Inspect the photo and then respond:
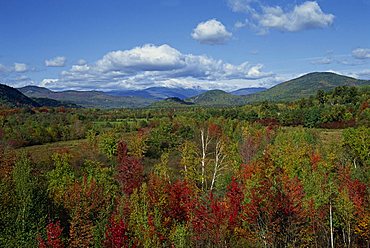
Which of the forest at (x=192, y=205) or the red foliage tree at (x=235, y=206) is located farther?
the red foliage tree at (x=235, y=206)

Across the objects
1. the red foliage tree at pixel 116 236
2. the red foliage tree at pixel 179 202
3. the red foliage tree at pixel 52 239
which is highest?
the red foliage tree at pixel 52 239

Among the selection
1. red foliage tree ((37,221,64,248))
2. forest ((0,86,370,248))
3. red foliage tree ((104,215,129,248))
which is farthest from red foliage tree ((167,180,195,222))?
red foliage tree ((37,221,64,248))

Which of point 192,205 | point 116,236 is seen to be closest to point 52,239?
point 116,236

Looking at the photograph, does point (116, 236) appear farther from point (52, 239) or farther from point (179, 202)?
point (179, 202)

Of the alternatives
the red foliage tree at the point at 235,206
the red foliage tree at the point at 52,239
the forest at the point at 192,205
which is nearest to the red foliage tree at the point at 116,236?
the forest at the point at 192,205

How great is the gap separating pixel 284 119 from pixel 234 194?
93952 millimetres

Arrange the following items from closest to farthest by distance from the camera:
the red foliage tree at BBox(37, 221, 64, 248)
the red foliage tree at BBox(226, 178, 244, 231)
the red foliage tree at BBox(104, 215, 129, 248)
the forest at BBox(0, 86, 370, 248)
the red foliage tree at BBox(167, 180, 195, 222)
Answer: the red foliage tree at BBox(37, 221, 64, 248) < the red foliage tree at BBox(104, 215, 129, 248) < the forest at BBox(0, 86, 370, 248) < the red foliage tree at BBox(226, 178, 244, 231) < the red foliage tree at BBox(167, 180, 195, 222)

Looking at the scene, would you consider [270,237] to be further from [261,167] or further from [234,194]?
[261,167]

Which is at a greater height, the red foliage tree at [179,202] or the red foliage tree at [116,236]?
the red foliage tree at [116,236]

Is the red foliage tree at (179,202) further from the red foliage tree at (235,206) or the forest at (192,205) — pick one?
the red foliage tree at (235,206)

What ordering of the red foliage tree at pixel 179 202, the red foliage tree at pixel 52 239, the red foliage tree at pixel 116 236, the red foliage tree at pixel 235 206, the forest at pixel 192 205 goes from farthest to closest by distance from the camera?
the red foliage tree at pixel 179 202, the red foliage tree at pixel 235 206, the forest at pixel 192 205, the red foliage tree at pixel 116 236, the red foliage tree at pixel 52 239

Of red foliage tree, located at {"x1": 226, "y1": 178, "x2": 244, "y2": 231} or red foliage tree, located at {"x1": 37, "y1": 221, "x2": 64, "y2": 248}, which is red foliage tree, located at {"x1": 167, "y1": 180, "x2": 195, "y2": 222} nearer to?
red foliage tree, located at {"x1": 226, "y1": 178, "x2": 244, "y2": 231}

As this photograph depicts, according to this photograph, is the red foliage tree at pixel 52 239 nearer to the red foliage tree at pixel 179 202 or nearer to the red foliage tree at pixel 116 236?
the red foliage tree at pixel 116 236

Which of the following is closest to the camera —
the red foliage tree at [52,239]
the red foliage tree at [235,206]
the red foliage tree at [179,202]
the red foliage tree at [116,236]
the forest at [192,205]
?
the red foliage tree at [52,239]
